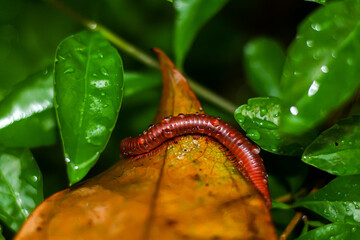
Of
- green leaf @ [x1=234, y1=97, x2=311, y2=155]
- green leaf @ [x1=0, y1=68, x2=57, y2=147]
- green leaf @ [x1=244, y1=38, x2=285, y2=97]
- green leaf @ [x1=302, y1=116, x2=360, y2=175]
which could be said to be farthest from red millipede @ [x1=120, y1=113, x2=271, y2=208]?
green leaf @ [x1=244, y1=38, x2=285, y2=97]

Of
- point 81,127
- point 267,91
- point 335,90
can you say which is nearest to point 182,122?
point 81,127

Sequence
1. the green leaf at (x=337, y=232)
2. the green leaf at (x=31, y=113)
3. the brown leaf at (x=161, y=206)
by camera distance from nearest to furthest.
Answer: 1. the brown leaf at (x=161, y=206)
2. the green leaf at (x=337, y=232)
3. the green leaf at (x=31, y=113)

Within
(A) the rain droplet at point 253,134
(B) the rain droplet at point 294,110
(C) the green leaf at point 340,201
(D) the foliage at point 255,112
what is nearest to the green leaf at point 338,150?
(D) the foliage at point 255,112

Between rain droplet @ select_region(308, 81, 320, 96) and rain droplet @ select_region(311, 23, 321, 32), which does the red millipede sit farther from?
rain droplet @ select_region(311, 23, 321, 32)

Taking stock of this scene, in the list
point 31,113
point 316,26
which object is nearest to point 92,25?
point 31,113

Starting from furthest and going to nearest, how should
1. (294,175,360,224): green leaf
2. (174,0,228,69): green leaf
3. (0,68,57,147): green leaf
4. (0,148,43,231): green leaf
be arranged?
(174,0,228,69): green leaf < (0,68,57,147): green leaf < (0,148,43,231): green leaf < (294,175,360,224): green leaf

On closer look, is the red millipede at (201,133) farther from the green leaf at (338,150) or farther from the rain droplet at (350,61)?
the rain droplet at (350,61)
